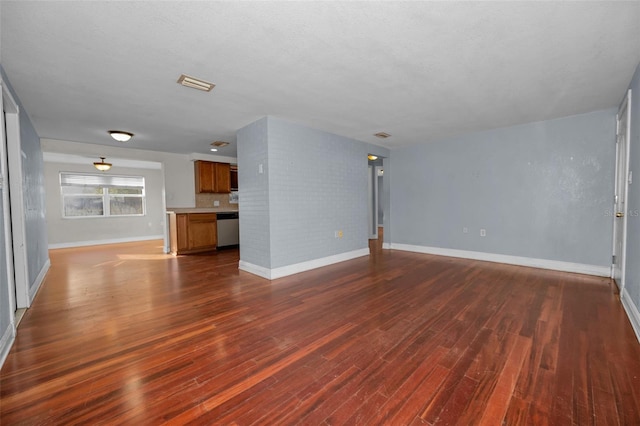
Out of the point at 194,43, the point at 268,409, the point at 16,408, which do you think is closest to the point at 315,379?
the point at 268,409

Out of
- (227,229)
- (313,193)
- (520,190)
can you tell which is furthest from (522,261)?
(227,229)

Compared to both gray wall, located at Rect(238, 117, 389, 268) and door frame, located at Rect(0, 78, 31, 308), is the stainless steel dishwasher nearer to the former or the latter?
gray wall, located at Rect(238, 117, 389, 268)

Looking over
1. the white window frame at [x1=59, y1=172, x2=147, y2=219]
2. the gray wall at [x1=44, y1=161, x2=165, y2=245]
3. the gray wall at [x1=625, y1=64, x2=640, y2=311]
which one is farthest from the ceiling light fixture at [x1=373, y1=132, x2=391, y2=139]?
the white window frame at [x1=59, y1=172, x2=147, y2=219]

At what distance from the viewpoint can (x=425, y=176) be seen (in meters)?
5.71

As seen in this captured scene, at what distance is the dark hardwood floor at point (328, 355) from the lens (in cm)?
144

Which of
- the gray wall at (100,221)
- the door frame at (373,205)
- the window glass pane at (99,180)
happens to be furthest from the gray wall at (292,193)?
the window glass pane at (99,180)

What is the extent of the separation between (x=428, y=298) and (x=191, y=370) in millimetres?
2458

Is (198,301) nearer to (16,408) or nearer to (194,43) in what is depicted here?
(16,408)

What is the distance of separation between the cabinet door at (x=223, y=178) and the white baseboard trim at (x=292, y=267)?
126 inches

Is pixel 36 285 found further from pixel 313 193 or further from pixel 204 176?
pixel 313 193

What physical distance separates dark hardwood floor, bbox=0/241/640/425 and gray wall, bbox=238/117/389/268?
0.84 metres

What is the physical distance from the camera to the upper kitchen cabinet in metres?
6.77

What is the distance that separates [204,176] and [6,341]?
16.9 ft

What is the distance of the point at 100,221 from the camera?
7914 mm
